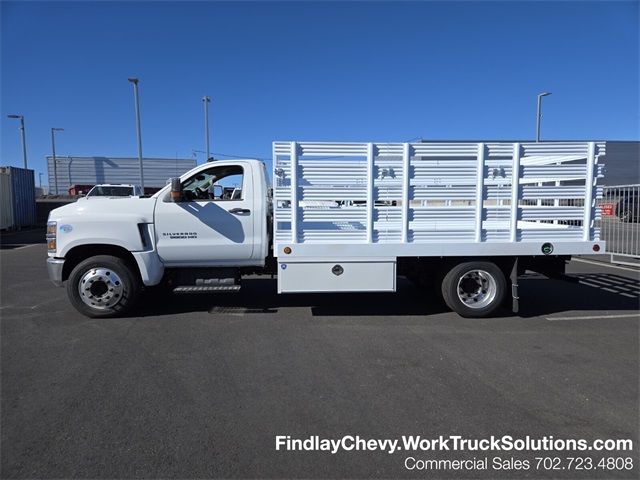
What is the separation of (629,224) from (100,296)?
40.6ft

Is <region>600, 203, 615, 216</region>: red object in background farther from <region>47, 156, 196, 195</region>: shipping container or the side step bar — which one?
<region>47, 156, 196, 195</region>: shipping container

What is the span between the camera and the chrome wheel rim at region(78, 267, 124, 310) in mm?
6070

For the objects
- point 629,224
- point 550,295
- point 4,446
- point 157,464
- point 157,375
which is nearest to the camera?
point 157,464

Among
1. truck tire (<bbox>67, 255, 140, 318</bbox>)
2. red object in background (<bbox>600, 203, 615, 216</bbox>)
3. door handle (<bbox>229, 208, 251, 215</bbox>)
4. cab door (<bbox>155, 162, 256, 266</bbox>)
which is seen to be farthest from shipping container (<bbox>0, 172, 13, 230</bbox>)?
red object in background (<bbox>600, 203, 615, 216</bbox>)

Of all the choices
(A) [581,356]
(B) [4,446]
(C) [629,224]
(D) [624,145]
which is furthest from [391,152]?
(D) [624,145]

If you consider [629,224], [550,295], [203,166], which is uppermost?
[203,166]

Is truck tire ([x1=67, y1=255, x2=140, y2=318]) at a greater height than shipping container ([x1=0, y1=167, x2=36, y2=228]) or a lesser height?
lesser

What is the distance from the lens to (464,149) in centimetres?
592

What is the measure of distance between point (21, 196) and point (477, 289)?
22110 mm

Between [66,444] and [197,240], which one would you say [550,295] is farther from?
[66,444]

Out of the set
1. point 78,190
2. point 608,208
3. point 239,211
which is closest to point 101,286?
point 239,211

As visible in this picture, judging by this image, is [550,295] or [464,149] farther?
[550,295]

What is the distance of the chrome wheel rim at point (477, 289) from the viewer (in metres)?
6.32

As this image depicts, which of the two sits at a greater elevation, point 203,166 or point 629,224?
point 203,166
